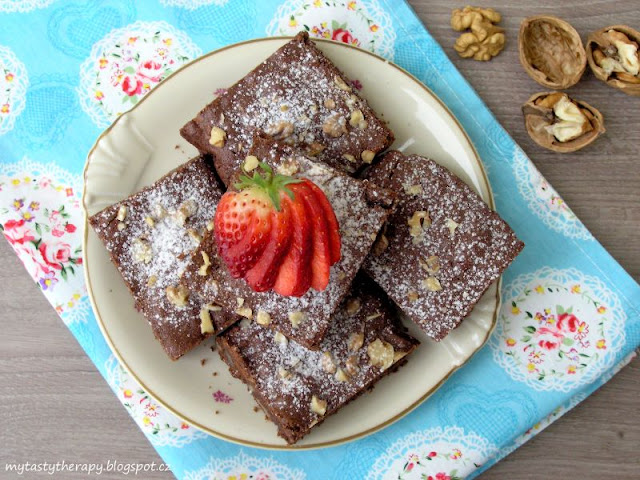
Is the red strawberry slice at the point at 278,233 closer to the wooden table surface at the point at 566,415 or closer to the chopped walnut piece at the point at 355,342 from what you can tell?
the chopped walnut piece at the point at 355,342

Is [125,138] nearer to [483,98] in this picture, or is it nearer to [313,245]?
[313,245]

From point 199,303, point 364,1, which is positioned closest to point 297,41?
point 364,1

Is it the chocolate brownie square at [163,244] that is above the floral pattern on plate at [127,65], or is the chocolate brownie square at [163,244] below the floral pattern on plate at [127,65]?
below

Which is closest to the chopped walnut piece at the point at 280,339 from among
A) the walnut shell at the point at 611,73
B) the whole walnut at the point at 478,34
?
the whole walnut at the point at 478,34

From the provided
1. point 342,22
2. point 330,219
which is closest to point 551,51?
point 342,22

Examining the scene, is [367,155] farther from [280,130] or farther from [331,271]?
[331,271]

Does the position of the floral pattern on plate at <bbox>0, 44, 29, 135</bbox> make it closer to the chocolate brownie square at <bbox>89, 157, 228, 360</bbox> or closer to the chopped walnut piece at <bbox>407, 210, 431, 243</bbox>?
the chocolate brownie square at <bbox>89, 157, 228, 360</bbox>

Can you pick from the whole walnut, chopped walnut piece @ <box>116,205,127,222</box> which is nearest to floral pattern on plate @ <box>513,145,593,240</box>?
the whole walnut
